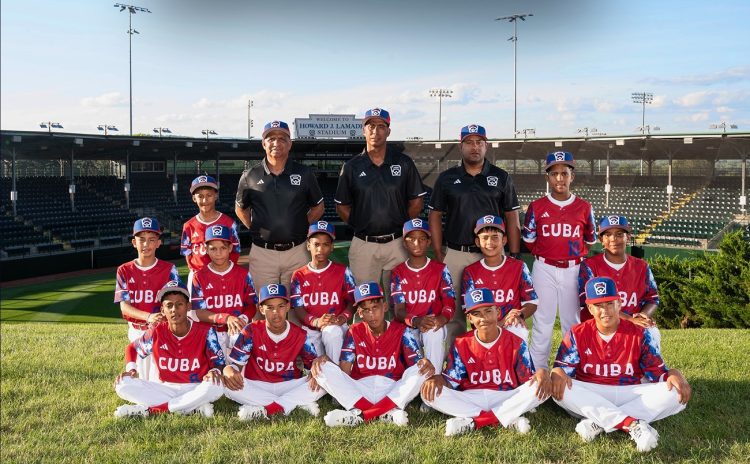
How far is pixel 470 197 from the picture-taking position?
5.95 m

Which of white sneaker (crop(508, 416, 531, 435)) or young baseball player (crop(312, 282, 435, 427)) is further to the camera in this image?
young baseball player (crop(312, 282, 435, 427))

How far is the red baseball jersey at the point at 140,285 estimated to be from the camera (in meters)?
6.04

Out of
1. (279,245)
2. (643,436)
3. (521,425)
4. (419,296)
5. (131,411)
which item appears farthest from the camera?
(279,245)

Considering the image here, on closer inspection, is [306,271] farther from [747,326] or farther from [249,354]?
[747,326]

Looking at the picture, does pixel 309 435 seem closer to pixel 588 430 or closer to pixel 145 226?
pixel 588 430

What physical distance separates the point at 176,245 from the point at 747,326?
938 inches

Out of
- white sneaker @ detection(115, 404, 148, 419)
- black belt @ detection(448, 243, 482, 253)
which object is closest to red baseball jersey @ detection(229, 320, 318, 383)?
white sneaker @ detection(115, 404, 148, 419)

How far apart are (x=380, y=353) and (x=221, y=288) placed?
1729 mm

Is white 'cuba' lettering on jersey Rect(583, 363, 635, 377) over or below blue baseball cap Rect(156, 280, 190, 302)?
below

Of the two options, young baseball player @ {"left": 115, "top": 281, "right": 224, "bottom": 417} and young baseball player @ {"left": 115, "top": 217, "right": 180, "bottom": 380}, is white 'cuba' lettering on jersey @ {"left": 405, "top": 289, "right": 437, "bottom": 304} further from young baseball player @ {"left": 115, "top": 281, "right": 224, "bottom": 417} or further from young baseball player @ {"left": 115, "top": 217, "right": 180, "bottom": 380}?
young baseball player @ {"left": 115, "top": 217, "right": 180, "bottom": 380}

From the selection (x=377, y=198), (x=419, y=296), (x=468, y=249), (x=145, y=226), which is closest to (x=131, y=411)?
(x=145, y=226)

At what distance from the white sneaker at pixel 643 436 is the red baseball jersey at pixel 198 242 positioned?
4.02 metres

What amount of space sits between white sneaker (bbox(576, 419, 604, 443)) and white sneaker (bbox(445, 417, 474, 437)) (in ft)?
2.68

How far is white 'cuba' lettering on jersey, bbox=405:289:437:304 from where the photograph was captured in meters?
5.68
